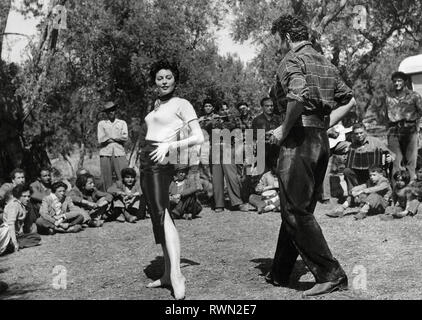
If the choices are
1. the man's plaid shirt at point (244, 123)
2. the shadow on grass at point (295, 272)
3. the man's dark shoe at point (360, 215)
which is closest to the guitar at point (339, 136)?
the man's plaid shirt at point (244, 123)

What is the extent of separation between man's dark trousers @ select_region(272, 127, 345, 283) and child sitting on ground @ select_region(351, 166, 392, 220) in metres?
3.76

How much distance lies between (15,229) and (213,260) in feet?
8.52

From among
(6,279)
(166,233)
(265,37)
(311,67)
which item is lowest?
(6,279)

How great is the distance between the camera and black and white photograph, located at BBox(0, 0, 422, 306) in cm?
467

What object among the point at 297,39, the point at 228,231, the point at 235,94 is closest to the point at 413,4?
the point at 235,94

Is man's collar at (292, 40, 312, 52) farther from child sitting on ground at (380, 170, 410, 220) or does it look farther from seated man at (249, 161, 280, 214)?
seated man at (249, 161, 280, 214)

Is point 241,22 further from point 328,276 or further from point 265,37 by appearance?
Answer: point 328,276

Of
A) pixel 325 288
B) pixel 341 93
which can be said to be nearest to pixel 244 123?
pixel 341 93

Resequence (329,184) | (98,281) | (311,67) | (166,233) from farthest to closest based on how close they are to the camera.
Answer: (329,184) < (98,281) < (166,233) < (311,67)

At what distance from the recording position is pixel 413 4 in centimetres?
2289

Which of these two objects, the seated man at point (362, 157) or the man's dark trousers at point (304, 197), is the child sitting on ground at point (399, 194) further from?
the man's dark trousers at point (304, 197)

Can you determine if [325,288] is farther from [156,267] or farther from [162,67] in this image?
[162,67]

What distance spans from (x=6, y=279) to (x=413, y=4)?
798 inches

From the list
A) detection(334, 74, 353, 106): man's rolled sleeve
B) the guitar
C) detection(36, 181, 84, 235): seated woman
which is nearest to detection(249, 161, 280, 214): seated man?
the guitar
